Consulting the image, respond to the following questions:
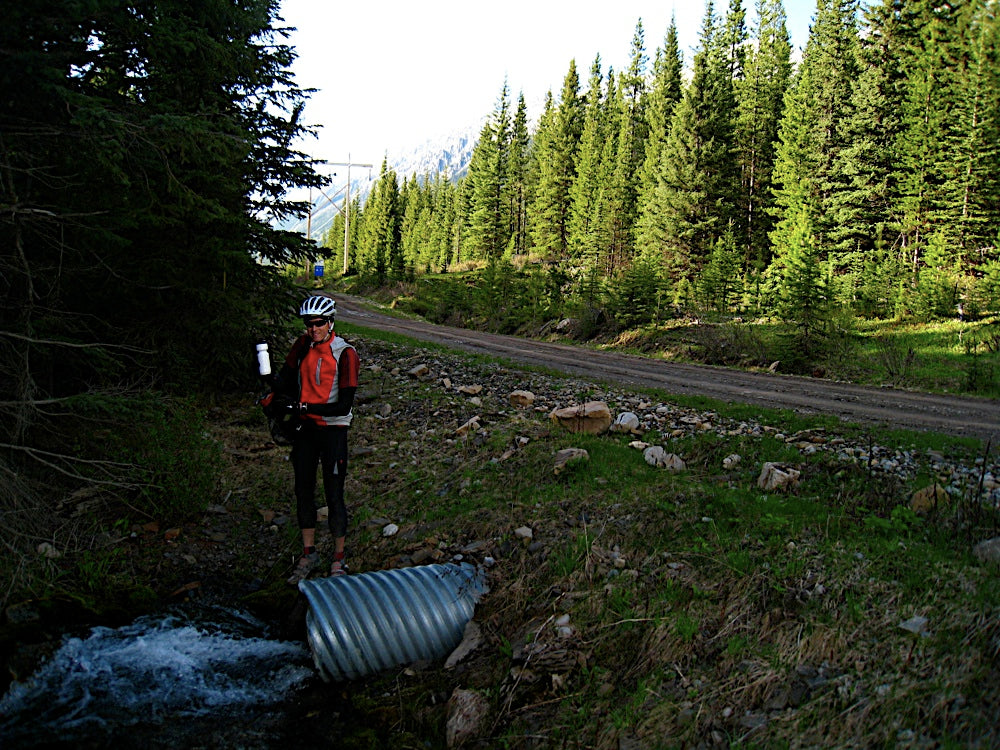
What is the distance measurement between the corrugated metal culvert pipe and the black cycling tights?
2.85 ft

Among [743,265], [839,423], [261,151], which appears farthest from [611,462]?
[743,265]

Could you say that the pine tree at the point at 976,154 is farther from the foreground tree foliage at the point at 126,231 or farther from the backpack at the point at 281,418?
the backpack at the point at 281,418

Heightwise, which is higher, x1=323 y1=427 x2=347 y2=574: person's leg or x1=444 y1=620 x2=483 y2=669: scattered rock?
x1=323 y1=427 x2=347 y2=574: person's leg

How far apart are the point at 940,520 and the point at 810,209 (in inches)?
1172

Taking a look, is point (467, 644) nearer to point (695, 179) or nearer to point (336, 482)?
point (336, 482)

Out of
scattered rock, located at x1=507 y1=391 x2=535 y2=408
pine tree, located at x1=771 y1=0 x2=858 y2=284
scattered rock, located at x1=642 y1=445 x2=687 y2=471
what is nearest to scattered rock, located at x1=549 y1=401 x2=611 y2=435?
scattered rock, located at x1=642 y1=445 x2=687 y2=471

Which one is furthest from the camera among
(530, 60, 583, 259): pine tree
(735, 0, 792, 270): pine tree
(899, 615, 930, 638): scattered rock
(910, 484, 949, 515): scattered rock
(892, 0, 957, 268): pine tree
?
(530, 60, 583, 259): pine tree

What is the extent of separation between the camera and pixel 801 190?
101 feet

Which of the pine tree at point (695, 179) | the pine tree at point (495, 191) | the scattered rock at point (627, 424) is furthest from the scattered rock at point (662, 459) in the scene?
the pine tree at point (495, 191)

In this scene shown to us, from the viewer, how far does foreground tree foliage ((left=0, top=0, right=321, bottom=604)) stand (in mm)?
5457

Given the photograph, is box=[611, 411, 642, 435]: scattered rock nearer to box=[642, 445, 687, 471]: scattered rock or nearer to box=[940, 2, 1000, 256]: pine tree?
box=[642, 445, 687, 471]: scattered rock

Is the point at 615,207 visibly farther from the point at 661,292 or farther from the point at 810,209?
the point at 661,292

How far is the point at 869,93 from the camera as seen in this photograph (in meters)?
28.6

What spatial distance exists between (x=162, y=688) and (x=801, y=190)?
34.3 metres
